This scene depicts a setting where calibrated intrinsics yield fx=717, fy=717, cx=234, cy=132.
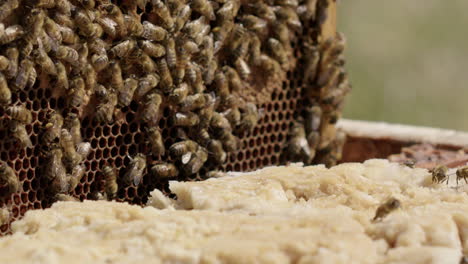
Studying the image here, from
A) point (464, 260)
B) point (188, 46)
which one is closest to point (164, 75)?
point (188, 46)

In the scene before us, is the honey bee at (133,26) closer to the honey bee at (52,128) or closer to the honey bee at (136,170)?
the honey bee at (52,128)

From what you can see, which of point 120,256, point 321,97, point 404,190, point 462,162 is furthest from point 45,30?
point 462,162

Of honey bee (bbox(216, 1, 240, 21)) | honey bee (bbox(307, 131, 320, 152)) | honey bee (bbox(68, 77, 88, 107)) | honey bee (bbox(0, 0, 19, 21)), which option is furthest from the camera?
honey bee (bbox(307, 131, 320, 152))

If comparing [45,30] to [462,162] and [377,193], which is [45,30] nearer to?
[377,193]

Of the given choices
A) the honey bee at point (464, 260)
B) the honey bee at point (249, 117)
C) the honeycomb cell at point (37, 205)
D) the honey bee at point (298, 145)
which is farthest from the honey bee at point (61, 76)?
the honey bee at point (464, 260)

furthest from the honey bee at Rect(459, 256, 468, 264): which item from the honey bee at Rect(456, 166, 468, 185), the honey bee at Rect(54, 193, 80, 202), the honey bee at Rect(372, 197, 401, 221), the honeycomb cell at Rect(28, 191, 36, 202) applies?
the honeycomb cell at Rect(28, 191, 36, 202)

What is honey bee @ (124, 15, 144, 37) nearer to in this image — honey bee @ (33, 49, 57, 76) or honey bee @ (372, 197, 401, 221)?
honey bee @ (33, 49, 57, 76)
